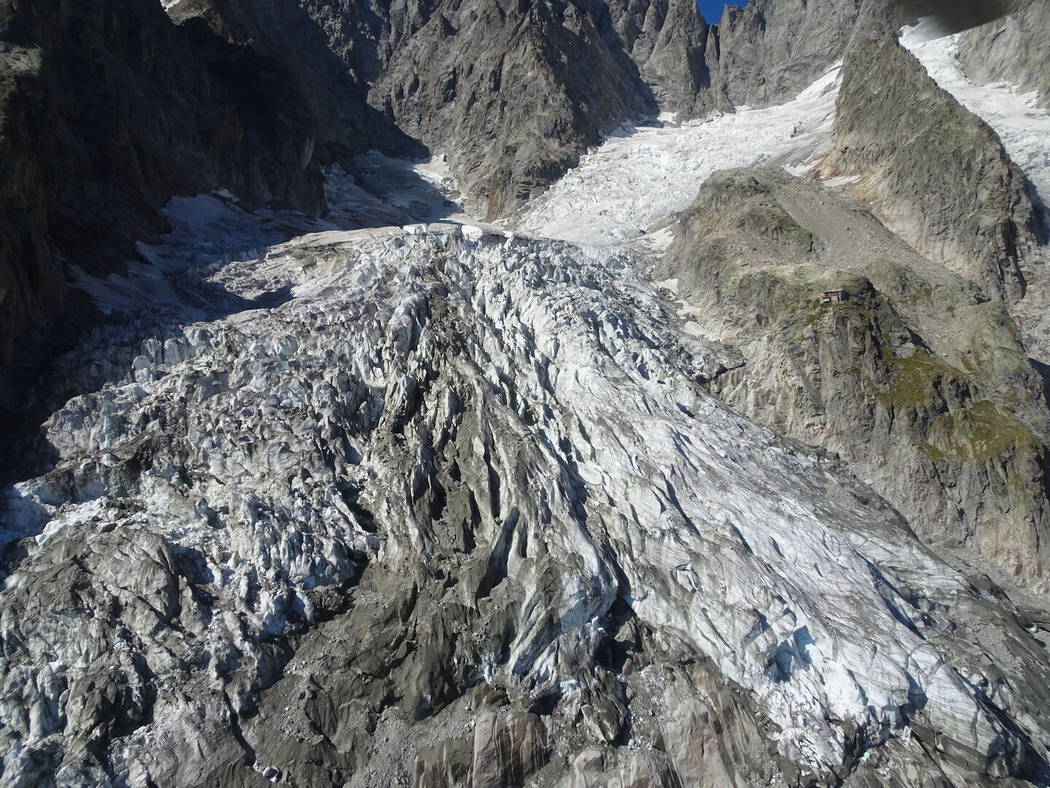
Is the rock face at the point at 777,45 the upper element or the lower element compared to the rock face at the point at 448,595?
upper

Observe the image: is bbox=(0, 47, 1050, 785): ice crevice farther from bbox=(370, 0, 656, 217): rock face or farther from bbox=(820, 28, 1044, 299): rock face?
bbox=(370, 0, 656, 217): rock face

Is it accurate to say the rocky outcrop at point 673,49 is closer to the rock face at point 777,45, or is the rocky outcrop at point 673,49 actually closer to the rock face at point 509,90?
the rock face at point 777,45

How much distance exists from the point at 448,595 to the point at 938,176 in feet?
126

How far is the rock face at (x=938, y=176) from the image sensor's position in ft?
115

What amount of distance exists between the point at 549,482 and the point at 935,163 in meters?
34.7

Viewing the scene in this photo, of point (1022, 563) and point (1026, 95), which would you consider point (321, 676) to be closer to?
point (1022, 563)

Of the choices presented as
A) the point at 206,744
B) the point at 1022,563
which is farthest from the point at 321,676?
the point at 1022,563

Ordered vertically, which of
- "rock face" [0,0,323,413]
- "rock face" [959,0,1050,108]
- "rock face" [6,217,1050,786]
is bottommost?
"rock face" [6,217,1050,786]

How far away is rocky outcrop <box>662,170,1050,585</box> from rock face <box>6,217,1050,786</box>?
303 cm

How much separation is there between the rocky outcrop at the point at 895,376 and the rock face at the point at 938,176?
2598 millimetres

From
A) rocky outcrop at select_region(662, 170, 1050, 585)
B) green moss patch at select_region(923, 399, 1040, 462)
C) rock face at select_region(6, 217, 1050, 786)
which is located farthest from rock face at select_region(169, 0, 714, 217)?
green moss patch at select_region(923, 399, 1040, 462)

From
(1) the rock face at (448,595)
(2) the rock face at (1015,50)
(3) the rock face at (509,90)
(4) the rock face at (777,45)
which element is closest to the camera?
(1) the rock face at (448,595)

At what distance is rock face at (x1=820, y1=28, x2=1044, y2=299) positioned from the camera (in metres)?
34.9

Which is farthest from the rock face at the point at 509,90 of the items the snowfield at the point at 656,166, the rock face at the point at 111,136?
the rock face at the point at 111,136
